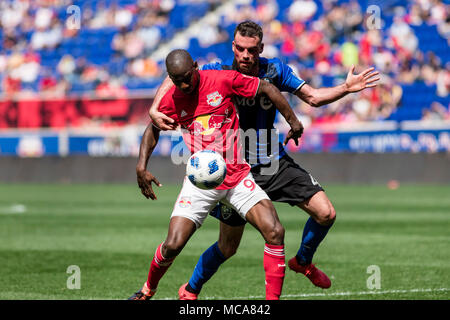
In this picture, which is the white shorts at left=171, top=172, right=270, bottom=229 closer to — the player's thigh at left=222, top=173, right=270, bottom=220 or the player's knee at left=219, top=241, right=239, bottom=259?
the player's thigh at left=222, top=173, right=270, bottom=220

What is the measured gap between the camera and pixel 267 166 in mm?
7996

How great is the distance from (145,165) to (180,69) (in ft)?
2.90

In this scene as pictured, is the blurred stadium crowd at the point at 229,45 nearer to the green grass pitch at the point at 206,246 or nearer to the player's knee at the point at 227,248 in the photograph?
the green grass pitch at the point at 206,246

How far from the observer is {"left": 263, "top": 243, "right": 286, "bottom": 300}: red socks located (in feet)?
22.3

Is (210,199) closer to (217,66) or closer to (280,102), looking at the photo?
(280,102)

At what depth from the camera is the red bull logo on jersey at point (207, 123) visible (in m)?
7.13

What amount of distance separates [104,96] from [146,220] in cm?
1343

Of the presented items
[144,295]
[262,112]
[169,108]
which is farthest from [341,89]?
[144,295]

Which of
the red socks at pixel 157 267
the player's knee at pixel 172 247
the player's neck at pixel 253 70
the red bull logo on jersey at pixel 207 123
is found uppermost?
the player's neck at pixel 253 70

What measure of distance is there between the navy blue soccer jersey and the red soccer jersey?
0.57 m

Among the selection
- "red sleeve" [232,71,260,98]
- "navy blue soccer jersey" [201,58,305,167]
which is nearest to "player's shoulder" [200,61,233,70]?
"navy blue soccer jersey" [201,58,305,167]

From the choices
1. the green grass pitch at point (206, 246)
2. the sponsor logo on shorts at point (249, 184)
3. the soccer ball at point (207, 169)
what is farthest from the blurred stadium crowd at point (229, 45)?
the soccer ball at point (207, 169)

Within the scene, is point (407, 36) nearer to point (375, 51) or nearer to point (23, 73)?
point (375, 51)

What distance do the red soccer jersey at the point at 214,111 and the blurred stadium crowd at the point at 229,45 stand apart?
57.0 feet
